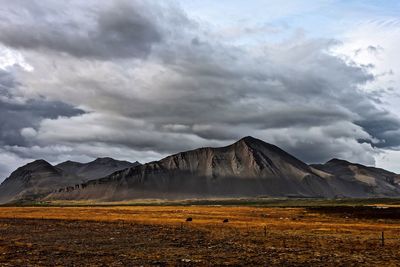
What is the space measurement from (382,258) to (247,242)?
1603cm

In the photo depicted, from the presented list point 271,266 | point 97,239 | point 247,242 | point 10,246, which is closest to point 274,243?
point 247,242

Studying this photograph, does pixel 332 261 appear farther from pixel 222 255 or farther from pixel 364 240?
pixel 364 240

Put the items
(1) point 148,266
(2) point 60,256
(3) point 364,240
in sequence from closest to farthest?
1. (1) point 148,266
2. (2) point 60,256
3. (3) point 364,240

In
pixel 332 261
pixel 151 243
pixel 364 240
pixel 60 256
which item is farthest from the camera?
pixel 364 240

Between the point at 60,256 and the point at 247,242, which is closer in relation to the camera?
the point at 60,256

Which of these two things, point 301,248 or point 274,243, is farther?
point 274,243

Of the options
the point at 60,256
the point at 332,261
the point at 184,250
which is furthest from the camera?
the point at 184,250

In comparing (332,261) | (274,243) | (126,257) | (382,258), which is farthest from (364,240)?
(126,257)

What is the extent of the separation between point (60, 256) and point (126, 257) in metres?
5.47

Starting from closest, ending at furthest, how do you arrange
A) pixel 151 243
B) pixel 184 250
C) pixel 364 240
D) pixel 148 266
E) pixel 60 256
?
pixel 148 266, pixel 60 256, pixel 184 250, pixel 151 243, pixel 364 240

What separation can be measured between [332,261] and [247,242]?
1580 cm

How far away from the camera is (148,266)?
1268 inches

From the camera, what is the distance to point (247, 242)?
50.0 meters

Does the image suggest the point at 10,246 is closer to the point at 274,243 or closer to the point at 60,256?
the point at 60,256
